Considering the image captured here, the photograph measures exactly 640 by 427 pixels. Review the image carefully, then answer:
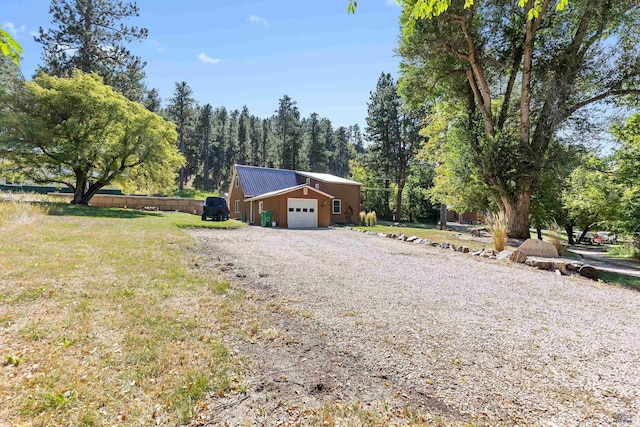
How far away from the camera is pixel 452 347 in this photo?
3.32m

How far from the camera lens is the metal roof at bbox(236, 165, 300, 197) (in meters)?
24.8

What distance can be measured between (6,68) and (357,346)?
91.9 feet

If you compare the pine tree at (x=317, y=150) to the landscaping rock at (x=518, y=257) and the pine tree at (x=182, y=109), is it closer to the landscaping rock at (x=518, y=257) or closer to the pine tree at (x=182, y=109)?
the pine tree at (x=182, y=109)

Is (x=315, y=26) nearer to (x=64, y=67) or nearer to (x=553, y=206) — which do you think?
(x=553, y=206)

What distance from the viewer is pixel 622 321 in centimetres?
432

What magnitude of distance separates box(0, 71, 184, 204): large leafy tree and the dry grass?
56.4 feet

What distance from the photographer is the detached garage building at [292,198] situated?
20188 millimetres

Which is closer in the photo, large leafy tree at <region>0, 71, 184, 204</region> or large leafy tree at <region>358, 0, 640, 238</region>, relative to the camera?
large leafy tree at <region>358, 0, 640, 238</region>

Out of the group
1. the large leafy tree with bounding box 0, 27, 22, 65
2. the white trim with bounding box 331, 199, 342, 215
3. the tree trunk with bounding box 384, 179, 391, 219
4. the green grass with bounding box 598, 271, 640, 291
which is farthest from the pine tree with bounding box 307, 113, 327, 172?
the large leafy tree with bounding box 0, 27, 22, 65

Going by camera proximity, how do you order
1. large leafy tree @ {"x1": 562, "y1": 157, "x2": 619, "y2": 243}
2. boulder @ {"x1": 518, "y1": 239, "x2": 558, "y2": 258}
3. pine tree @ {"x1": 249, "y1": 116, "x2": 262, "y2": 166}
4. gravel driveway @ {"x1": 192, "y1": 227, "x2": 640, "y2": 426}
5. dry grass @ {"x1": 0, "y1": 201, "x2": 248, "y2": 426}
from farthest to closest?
pine tree @ {"x1": 249, "y1": 116, "x2": 262, "y2": 166}
large leafy tree @ {"x1": 562, "y1": 157, "x2": 619, "y2": 243}
boulder @ {"x1": 518, "y1": 239, "x2": 558, "y2": 258}
gravel driveway @ {"x1": 192, "y1": 227, "x2": 640, "y2": 426}
dry grass @ {"x1": 0, "y1": 201, "x2": 248, "y2": 426}

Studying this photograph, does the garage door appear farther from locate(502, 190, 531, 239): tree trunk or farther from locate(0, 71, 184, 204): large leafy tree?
locate(502, 190, 531, 239): tree trunk

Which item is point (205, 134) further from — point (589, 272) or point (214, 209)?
point (589, 272)

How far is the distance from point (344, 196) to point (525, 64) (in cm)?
1599

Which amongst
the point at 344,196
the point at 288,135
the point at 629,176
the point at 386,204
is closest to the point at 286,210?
the point at 344,196
